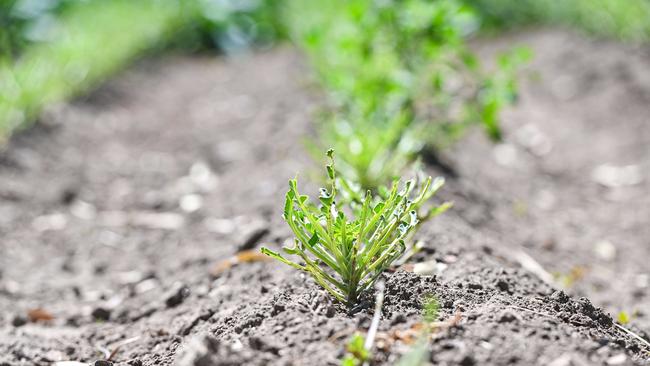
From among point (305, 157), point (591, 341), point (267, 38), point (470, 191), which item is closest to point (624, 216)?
point (470, 191)

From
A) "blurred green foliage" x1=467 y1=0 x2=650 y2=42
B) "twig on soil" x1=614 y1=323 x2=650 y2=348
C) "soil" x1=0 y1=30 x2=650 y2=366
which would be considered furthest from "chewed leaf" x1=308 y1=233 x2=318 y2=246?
"blurred green foliage" x1=467 y1=0 x2=650 y2=42

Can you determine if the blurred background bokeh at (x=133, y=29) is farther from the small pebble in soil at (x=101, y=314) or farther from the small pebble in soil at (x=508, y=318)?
the small pebble in soil at (x=508, y=318)

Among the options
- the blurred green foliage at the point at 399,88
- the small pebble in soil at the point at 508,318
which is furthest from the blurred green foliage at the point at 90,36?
the small pebble in soil at the point at 508,318

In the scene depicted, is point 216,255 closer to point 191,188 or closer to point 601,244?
point 191,188

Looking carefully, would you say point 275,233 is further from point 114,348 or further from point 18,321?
point 18,321

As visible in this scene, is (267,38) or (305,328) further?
(267,38)

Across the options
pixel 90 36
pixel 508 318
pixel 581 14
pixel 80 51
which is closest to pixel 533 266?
pixel 508 318

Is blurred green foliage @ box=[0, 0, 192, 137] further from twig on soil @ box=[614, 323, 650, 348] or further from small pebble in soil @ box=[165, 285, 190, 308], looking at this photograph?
twig on soil @ box=[614, 323, 650, 348]

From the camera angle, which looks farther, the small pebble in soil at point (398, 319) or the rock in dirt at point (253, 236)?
the rock in dirt at point (253, 236)
